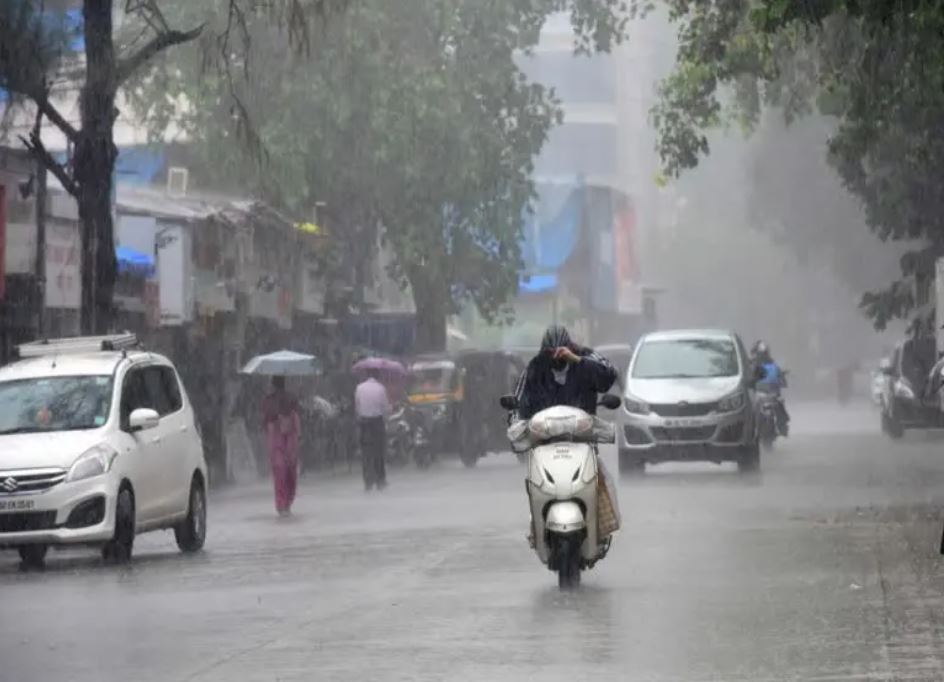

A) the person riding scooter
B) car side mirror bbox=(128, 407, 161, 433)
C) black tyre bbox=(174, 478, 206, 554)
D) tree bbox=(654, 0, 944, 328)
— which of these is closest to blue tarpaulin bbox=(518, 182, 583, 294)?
the person riding scooter

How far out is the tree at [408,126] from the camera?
1994 inches

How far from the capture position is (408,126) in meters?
50.9

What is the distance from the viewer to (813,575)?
1706 centimetres

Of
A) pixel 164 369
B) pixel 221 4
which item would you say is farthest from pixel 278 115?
pixel 164 369

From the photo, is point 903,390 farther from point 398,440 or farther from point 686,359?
point 686,359

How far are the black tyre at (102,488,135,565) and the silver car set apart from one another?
13394 millimetres

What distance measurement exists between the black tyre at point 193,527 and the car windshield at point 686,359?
12420 mm

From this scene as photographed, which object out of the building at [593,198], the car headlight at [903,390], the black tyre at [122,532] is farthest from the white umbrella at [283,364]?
the building at [593,198]

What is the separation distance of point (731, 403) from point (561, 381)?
16481 mm

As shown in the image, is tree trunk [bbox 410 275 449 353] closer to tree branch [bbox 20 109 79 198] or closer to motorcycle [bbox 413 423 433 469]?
Result: motorcycle [bbox 413 423 433 469]

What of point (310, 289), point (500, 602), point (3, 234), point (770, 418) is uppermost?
point (3, 234)

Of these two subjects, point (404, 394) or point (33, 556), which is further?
point (404, 394)

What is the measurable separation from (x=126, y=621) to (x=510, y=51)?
39.2 metres

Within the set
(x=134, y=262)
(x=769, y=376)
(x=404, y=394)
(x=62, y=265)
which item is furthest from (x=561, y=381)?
(x=404, y=394)
